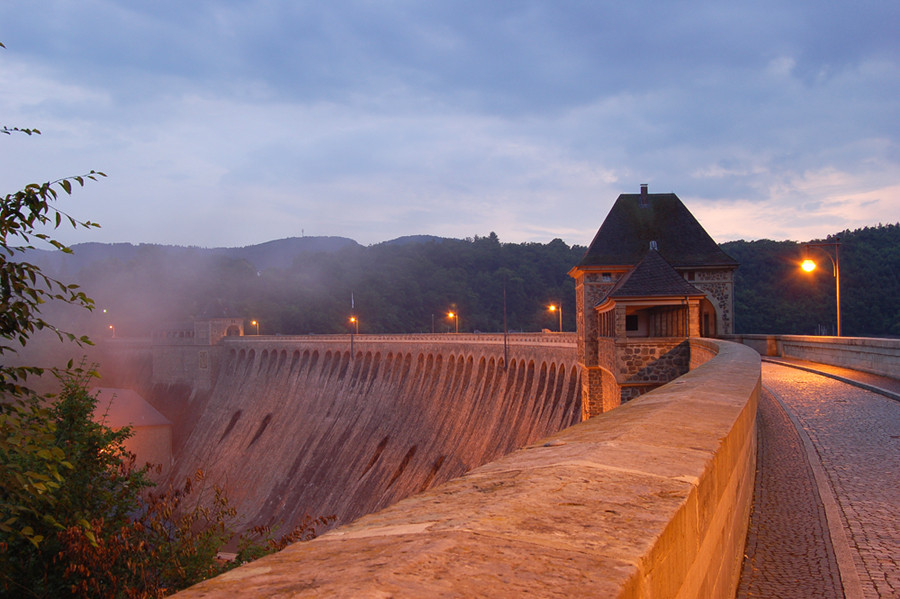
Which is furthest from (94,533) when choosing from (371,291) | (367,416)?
(371,291)

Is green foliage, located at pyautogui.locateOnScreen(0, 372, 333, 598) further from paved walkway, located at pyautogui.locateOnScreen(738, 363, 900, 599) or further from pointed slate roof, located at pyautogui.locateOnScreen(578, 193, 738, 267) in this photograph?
pointed slate roof, located at pyautogui.locateOnScreen(578, 193, 738, 267)

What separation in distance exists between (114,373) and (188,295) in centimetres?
4428

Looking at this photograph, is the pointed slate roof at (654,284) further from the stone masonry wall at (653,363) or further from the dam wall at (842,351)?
the dam wall at (842,351)

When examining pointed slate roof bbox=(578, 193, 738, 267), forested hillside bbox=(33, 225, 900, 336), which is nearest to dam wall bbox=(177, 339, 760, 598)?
pointed slate roof bbox=(578, 193, 738, 267)

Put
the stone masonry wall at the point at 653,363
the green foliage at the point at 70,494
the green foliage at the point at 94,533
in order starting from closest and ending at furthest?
the green foliage at the point at 94,533, the green foliage at the point at 70,494, the stone masonry wall at the point at 653,363

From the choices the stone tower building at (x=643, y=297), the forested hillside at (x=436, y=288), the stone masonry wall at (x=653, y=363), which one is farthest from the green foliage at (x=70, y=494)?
Result: the forested hillside at (x=436, y=288)

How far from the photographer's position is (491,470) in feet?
10.5

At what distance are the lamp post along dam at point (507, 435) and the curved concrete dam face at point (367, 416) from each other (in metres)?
0.18

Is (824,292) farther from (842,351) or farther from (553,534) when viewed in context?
(553,534)

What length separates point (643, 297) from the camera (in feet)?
58.3

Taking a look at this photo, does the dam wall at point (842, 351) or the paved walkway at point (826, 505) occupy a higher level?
the dam wall at point (842, 351)

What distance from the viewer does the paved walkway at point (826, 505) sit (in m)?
4.30

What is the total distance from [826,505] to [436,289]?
9890cm

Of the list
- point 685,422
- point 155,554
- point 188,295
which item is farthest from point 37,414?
point 188,295
